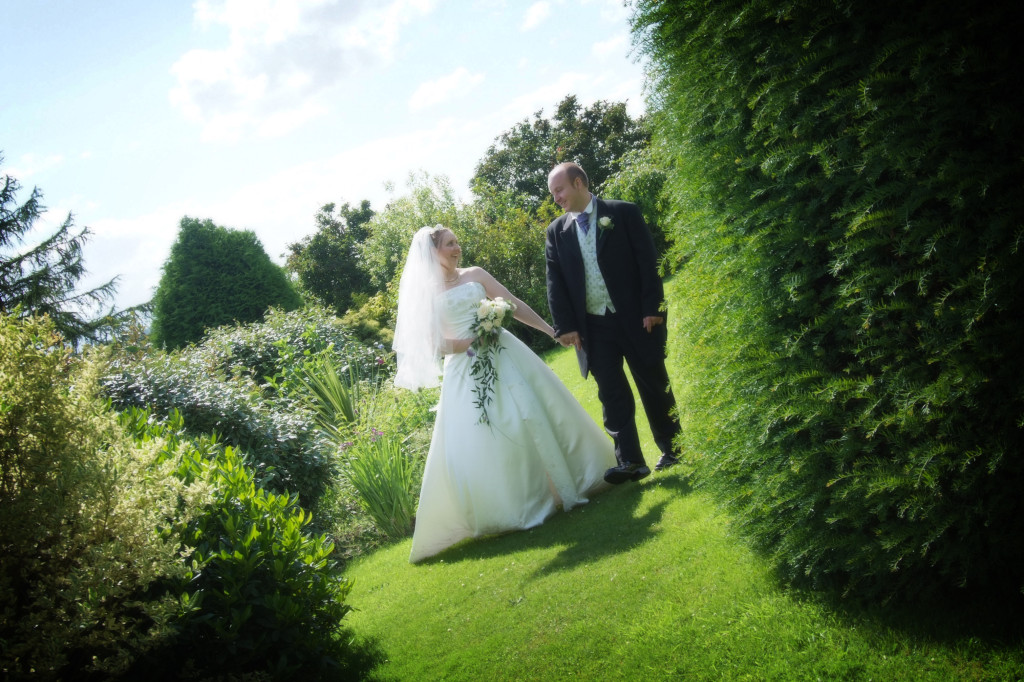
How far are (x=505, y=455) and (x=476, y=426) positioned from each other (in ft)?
1.14

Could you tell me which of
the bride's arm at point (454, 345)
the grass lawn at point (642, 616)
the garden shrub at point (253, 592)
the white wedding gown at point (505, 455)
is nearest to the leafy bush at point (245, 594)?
the garden shrub at point (253, 592)

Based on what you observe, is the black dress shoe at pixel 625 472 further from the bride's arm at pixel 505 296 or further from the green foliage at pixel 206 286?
the green foliage at pixel 206 286

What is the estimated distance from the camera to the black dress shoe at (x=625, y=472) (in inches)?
226

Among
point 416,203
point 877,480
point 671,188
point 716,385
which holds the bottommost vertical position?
point 877,480

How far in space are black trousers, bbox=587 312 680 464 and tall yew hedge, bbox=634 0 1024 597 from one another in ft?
8.08

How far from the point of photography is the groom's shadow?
15.2 ft

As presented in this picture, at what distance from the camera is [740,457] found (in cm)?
319

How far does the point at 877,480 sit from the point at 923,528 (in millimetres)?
224

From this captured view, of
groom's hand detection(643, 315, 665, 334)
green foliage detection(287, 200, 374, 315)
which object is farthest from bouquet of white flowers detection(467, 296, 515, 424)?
green foliage detection(287, 200, 374, 315)

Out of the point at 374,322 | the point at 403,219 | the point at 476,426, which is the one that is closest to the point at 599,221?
the point at 476,426

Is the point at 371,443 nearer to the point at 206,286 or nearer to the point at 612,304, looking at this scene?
the point at 612,304

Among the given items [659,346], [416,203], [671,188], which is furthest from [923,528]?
[416,203]

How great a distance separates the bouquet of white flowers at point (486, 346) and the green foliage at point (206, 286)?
1257 centimetres

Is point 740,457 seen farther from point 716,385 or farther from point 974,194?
point 974,194
